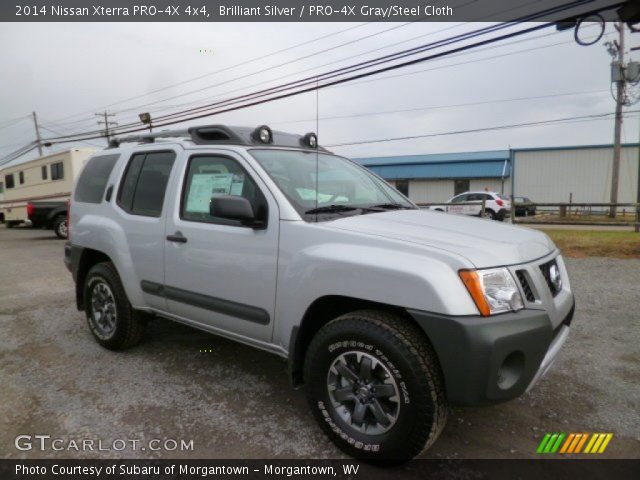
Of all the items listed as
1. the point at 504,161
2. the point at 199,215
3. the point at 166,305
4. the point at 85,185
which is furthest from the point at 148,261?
the point at 504,161

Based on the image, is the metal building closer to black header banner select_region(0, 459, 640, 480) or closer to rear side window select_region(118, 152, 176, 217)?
rear side window select_region(118, 152, 176, 217)

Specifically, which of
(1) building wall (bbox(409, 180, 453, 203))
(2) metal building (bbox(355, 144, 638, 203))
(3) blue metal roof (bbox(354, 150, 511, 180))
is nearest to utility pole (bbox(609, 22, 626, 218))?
(2) metal building (bbox(355, 144, 638, 203))

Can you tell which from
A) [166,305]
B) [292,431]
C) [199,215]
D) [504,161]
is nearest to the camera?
[292,431]

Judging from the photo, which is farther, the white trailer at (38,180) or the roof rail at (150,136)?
the white trailer at (38,180)

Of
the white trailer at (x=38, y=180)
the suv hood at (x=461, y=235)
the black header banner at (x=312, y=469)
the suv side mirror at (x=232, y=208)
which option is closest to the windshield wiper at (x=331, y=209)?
the suv hood at (x=461, y=235)

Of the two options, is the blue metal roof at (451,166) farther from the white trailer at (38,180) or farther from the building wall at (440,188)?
the white trailer at (38,180)

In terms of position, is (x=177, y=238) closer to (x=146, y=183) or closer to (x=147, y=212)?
(x=147, y=212)

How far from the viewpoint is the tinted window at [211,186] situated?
121 inches

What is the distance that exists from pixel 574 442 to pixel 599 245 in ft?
29.6

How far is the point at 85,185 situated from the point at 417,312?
380 centimetres

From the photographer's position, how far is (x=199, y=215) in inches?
130

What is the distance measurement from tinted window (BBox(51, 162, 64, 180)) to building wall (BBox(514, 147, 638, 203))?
81.8 ft

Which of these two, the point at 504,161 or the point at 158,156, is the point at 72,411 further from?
the point at 504,161

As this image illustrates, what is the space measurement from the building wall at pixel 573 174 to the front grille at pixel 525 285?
28.4 meters
